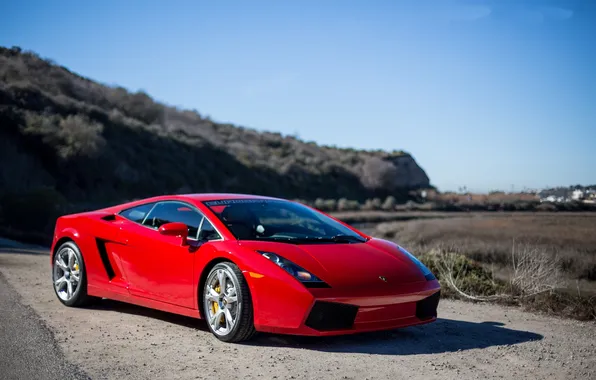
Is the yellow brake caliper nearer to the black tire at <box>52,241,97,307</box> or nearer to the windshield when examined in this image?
the windshield

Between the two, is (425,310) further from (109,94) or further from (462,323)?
(109,94)

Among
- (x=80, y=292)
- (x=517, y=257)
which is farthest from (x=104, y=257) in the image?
(x=517, y=257)

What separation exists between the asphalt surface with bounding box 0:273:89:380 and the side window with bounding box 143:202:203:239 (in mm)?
1410

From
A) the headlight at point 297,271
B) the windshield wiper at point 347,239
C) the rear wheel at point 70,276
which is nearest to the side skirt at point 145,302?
the rear wheel at point 70,276

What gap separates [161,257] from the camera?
240 inches

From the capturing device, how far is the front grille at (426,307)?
5500mm

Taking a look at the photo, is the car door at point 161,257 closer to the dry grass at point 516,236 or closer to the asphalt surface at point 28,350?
the asphalt surface at point 28,350

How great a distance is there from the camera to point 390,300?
5230 mm

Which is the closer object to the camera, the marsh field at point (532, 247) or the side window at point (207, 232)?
the side window at point (207, 232)

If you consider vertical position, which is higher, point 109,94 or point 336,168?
point 109,94

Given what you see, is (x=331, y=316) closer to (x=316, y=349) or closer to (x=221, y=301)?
(x=316, y=349)

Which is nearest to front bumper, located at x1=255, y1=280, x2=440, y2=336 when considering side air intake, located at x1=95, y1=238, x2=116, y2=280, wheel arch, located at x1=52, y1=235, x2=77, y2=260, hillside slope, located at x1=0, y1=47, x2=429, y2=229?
side air intake, located at x1=95, y1=238, x2=116, y2=280

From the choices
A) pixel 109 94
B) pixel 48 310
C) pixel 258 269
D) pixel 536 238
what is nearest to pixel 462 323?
pixel 258 269

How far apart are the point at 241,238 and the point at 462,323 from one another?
250 cm
